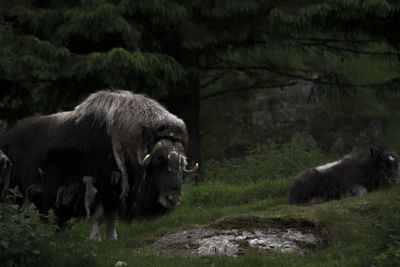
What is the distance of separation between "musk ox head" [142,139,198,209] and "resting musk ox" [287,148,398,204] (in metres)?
2.92

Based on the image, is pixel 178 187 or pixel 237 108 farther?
pixel 237 108

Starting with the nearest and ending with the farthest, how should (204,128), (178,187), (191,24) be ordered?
1. (178,187)
2. (191,24)
3. (204,128)

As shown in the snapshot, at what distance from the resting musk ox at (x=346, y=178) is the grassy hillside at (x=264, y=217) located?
46 centimetres

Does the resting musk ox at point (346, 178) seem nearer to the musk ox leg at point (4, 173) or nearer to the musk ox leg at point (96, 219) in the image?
the musk ox leg at point (96, 219)

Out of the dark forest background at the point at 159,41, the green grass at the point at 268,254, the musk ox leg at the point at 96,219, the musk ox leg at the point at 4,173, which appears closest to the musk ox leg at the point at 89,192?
the musk ox leg at the point at 96,219

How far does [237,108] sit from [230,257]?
13607 millimetres

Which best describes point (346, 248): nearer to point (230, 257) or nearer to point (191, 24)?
point (230, 257)

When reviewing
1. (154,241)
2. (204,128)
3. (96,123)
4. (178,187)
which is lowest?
(204,128)

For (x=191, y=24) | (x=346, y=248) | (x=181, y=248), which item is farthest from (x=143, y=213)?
(x=191, y=24)

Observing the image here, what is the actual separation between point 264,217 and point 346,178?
295 cm

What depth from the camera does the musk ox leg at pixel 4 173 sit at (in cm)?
737

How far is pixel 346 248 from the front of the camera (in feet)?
24.3

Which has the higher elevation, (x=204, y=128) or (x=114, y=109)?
(x=114, y=109)

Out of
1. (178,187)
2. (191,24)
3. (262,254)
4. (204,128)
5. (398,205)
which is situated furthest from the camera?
(204,128)
